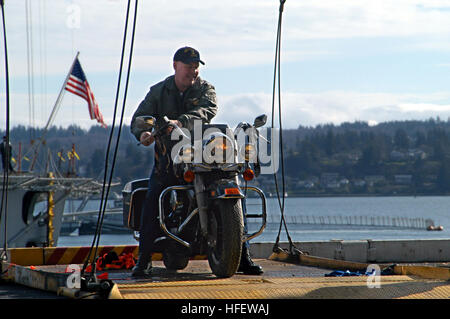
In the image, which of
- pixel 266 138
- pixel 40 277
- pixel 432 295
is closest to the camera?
pixel 432 295

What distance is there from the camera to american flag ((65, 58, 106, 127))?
138 ft

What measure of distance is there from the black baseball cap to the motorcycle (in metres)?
0.70

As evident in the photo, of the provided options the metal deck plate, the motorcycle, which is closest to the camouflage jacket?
the motorcycle

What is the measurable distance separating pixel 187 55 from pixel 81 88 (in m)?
36.4

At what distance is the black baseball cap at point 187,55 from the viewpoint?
714cm

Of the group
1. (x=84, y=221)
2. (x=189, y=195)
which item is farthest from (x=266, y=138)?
(x=84, y=221)

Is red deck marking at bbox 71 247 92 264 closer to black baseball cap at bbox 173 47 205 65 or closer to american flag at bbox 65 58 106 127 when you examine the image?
black baseball cap at bbox 173 47 205 65

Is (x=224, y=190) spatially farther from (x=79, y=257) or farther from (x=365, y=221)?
(x=365, y=221)

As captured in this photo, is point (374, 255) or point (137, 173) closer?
point (374, 255)

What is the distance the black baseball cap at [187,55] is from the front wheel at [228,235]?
1.46 meters

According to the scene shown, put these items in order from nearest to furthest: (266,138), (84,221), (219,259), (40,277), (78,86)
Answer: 1. (40,277)
2. (219,259)
3. (266,138)
4. (78,86)
5. (84,221)

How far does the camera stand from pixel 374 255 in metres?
8.88
